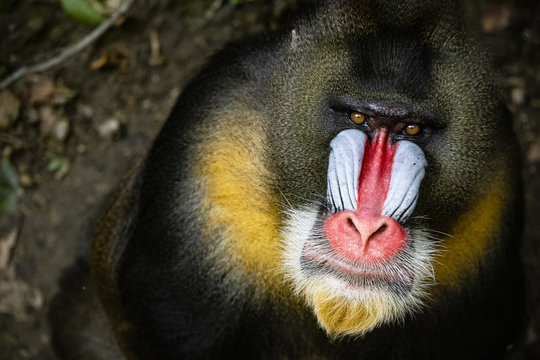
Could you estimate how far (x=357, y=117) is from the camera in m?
2.50

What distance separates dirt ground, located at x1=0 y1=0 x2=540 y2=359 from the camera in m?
4.70

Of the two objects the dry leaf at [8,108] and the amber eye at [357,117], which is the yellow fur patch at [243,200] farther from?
the dry leaf at [8,108]

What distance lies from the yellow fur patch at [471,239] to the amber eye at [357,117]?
68cm

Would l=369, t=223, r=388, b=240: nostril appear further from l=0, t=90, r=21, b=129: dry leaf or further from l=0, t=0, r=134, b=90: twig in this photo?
l=0, t=90, r=21, b=129: dry leaf

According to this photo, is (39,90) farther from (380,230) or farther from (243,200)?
(380,230)

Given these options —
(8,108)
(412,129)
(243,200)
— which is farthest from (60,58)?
(412,129)

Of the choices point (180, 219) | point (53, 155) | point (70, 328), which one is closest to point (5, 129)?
point (53, 155)

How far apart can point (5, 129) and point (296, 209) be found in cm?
280

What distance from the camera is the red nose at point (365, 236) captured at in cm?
234

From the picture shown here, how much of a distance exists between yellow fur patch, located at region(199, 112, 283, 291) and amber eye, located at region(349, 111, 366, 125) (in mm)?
406

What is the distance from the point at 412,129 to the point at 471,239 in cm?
75

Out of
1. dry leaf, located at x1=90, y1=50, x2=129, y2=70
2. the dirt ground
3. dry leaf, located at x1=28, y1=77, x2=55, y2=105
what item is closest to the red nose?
→ the dirt ground

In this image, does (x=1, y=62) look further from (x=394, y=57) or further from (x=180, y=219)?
(x=394, y=57)

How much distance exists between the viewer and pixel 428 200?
102 inches
